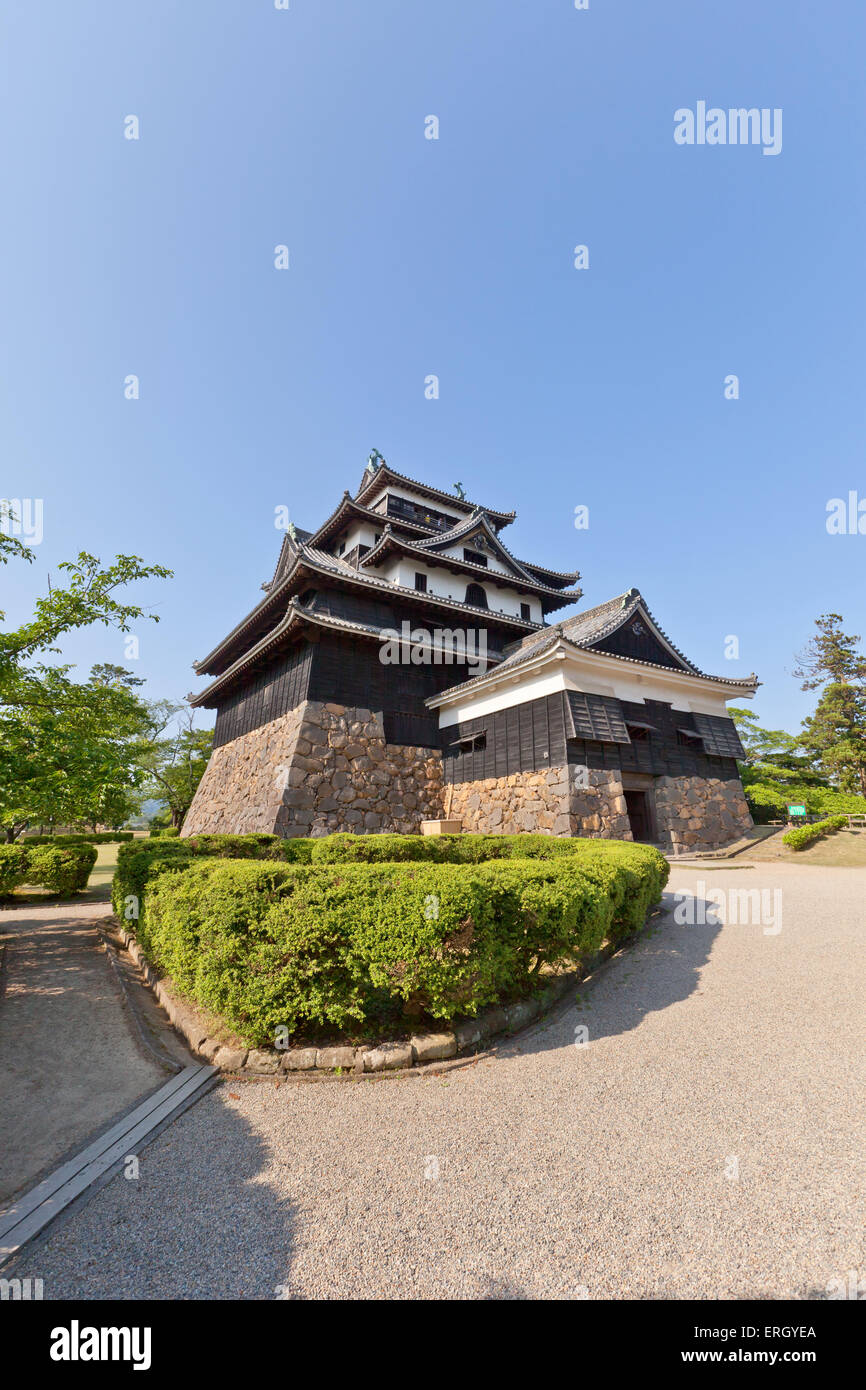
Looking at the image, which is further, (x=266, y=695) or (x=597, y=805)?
(x=266, y=695)

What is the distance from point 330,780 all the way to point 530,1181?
14.4 metres

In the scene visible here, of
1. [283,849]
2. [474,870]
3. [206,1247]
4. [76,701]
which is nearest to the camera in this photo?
→ [206,1247]

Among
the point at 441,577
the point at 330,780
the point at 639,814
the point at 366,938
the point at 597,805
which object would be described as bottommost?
the point at 639,814

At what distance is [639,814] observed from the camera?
58.0ft

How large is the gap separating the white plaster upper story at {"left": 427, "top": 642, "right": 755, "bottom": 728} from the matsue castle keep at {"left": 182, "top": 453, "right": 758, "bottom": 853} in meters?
0.06

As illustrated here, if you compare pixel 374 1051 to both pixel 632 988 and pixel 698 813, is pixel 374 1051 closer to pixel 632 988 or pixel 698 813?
pixel 632 988

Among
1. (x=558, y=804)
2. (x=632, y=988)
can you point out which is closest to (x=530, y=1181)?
(x=632, y=988)

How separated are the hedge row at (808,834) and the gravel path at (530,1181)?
41.2ft

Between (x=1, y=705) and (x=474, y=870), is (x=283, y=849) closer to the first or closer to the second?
(x=1, y=705)

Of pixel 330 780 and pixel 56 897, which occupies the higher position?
pixel 330 780

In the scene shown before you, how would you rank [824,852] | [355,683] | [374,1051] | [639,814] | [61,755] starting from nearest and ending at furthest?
[374,1051] → [61,755] → [824,852] → [639,814] → [355,683]
